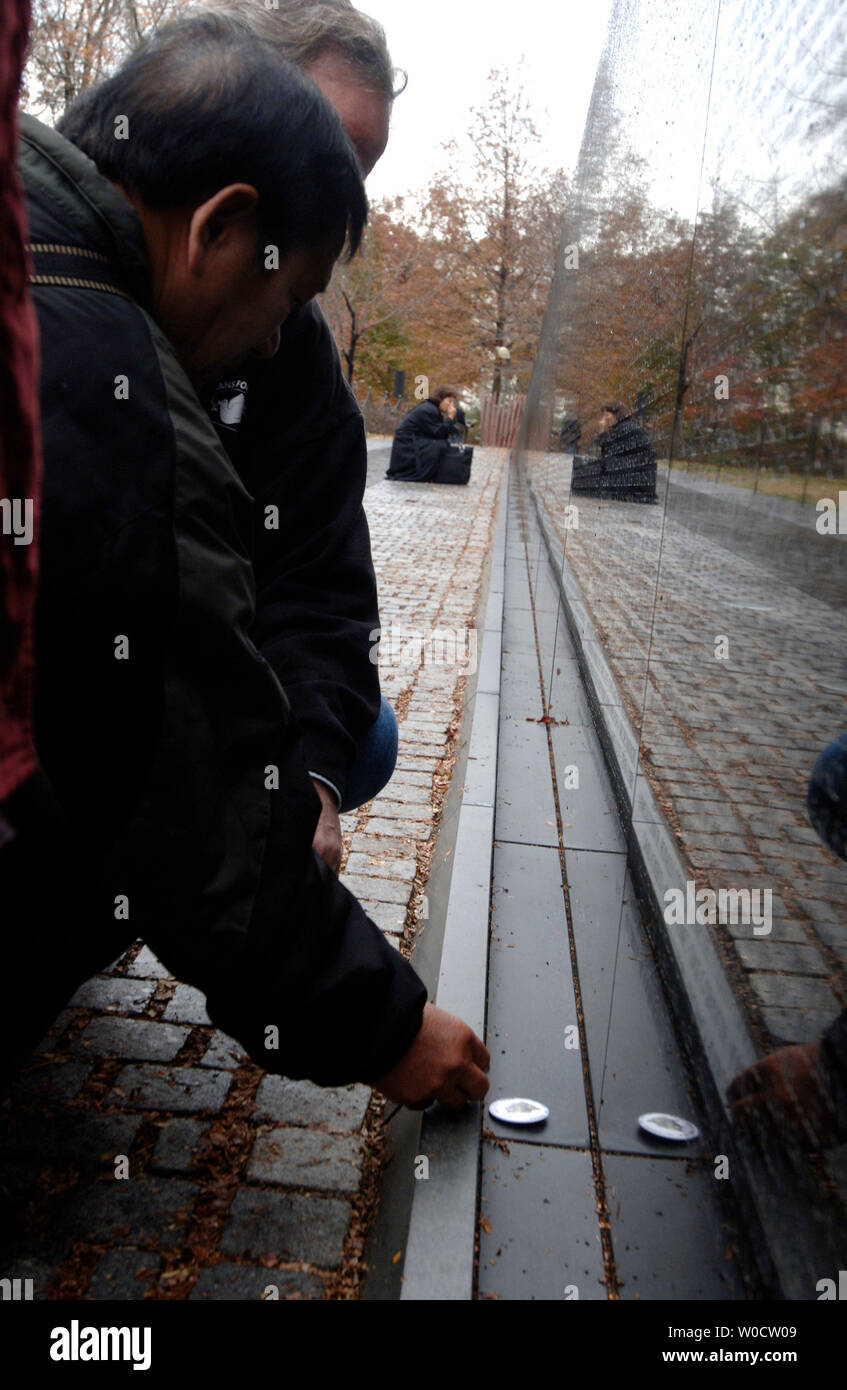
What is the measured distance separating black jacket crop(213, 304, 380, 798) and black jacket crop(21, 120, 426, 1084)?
101 cm

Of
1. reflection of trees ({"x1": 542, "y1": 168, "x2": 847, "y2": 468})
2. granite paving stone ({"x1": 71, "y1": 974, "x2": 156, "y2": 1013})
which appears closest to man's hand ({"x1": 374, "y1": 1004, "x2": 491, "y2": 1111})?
granite paving stone ({"x1": 71, "y1": 974, "x2": 156, "y2": 1013})

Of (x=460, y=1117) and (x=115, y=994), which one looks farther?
(x=115, y=994)

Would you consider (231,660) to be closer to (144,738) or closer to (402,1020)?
(144,738)

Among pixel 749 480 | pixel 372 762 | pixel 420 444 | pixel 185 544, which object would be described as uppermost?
pixel 420 444

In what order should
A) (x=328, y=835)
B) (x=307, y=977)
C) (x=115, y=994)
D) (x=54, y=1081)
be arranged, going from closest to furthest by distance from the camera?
(x=307, y=977)
(x=328, y=835)
(x=54, y=1081)
(x=115, y=994)

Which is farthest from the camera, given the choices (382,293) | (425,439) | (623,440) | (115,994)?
(382,293)

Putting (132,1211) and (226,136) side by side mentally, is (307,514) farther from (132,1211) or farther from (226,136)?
(132,1211)

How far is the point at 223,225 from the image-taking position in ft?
5.08

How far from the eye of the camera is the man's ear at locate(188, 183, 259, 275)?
151 centimetres

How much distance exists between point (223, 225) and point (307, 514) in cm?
120

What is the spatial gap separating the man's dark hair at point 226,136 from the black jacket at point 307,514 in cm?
96

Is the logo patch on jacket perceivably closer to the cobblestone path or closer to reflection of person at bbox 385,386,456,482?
the cobblestone path

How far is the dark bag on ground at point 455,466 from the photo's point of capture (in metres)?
21.1

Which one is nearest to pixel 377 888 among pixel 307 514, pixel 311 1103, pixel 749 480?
pixel 311 1103
